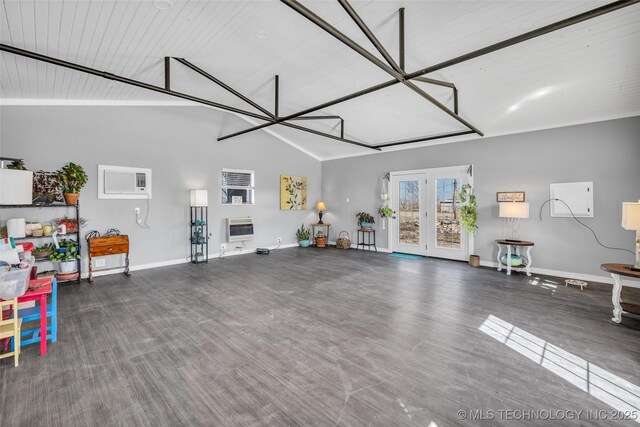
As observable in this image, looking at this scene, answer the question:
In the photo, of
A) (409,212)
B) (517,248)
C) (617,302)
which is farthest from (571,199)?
(409,212)

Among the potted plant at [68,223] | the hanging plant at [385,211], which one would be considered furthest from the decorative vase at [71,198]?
the hanging plant at [385,211]

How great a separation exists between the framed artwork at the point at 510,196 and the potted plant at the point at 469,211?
0.48 metres

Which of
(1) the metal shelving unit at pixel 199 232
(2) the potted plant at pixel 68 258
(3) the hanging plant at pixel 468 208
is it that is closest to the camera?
(2) the potted plant at pixel 68 258

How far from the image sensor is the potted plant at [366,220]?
8.35m

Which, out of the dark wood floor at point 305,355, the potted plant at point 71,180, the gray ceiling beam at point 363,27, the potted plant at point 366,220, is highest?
the gray ceiling beam at point 363,27

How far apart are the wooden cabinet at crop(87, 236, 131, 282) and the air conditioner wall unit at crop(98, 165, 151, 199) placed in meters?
0.90

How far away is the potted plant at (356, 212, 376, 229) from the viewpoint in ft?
27.4

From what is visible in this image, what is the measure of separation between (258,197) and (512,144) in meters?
6.41

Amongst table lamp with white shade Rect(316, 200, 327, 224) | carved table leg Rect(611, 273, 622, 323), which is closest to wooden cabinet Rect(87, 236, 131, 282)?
table lamp with white shade Rect(316, 200, 327, 224)

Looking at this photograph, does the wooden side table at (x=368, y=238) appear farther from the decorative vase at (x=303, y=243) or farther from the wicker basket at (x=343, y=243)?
the decorative vase at (x=303, y=243)

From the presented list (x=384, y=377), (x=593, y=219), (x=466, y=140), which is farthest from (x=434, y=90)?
(x=384, y=377)

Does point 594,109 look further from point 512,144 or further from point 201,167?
point 201,167

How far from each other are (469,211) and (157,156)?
7.08 meters

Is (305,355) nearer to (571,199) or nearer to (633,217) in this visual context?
(633,217)
